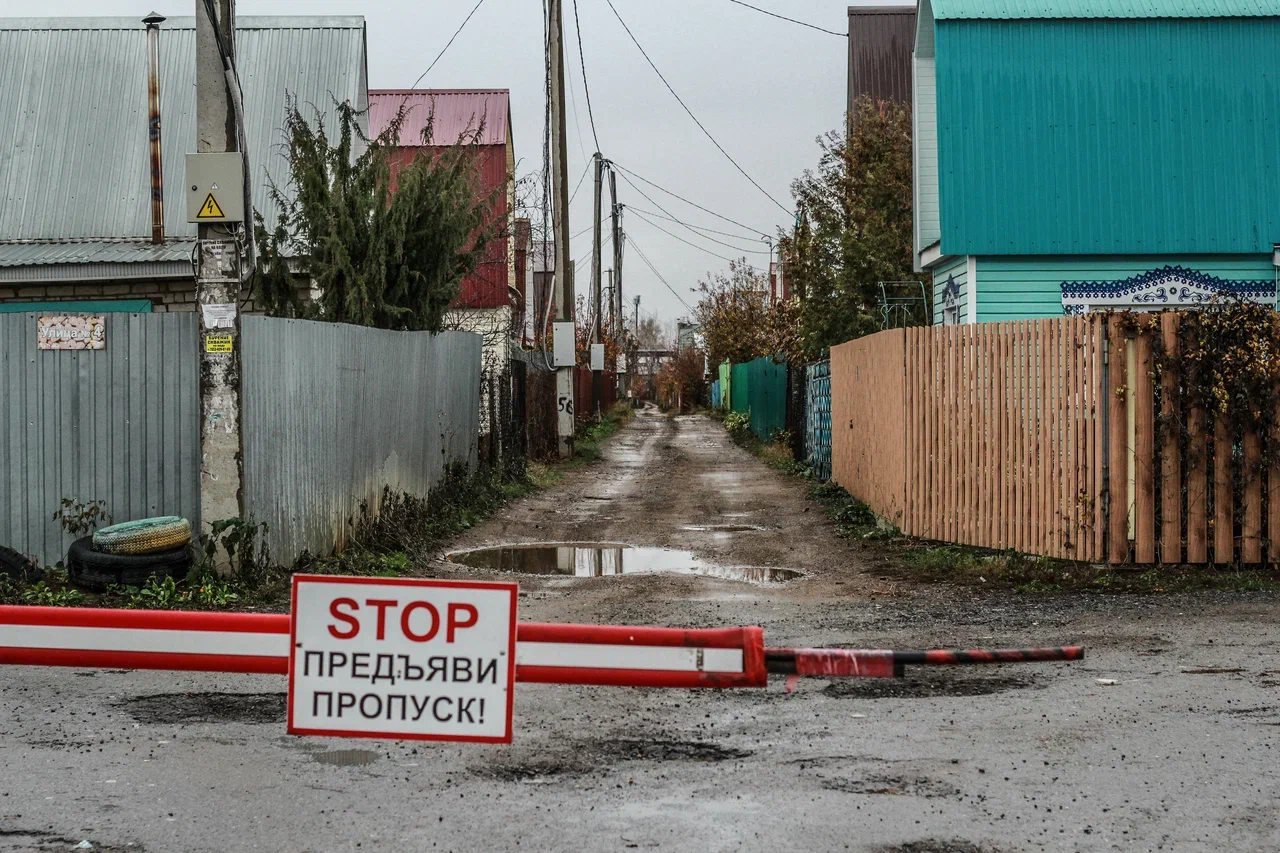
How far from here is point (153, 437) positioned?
34.9ft

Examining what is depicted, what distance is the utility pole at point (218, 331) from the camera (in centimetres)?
1021

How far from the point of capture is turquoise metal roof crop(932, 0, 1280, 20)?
1748 centimetres

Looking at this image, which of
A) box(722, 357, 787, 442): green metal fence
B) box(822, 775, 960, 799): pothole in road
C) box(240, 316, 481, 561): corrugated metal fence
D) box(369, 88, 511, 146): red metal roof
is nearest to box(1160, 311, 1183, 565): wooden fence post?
box(822, 775, 960, 799): pothole in road

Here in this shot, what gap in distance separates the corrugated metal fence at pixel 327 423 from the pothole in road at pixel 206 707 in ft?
10.9

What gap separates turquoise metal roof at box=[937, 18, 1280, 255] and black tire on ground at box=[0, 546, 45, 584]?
11357mm

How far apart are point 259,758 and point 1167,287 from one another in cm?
1468

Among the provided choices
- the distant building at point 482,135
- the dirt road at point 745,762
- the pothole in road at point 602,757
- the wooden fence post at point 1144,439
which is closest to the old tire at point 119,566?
the dirt road at point 745,762

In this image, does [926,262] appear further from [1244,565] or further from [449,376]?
[1244,565]

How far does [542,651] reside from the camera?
4.43 meters

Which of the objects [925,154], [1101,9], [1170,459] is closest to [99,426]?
[1170,459]

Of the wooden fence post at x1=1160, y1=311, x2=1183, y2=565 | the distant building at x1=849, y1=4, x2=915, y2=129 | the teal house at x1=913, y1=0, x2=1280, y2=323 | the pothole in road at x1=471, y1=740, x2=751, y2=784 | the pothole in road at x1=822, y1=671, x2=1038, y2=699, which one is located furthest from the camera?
the distant building at x1=849, y1=4, x2=915, y2=129

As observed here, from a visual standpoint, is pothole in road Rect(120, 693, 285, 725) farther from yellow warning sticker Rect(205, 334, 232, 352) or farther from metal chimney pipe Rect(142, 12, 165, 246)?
metal chimney pipe Rect(142, 12, 165, 246)

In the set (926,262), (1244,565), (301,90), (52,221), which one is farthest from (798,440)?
(1244,565)

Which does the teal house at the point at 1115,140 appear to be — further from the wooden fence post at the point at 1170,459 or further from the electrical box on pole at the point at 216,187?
the electrical box on pole at the point at 216,187
